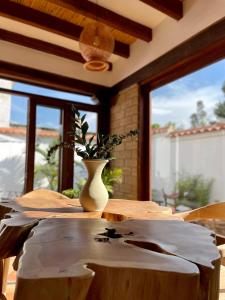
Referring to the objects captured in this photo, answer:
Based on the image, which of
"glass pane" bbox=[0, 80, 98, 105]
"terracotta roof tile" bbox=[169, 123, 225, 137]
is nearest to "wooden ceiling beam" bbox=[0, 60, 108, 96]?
"glass pane" bbox=[0, 80, 98, 105]

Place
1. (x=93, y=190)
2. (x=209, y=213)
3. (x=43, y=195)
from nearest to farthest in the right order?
(x=93, y=190) → (x=209, y=213) → (x=43, y=195)

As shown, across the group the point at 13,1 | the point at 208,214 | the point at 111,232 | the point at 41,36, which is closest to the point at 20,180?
the point at 41,36

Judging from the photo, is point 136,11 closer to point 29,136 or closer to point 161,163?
point 161,163

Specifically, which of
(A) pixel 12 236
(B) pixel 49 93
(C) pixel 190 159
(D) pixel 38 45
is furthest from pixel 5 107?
(A) pixel 12 236

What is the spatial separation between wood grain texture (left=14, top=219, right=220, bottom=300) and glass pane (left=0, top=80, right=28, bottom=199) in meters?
2.89

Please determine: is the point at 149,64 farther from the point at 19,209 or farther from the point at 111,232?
the point at 111,232

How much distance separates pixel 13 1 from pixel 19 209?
7.72ft

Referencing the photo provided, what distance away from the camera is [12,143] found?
12.4ft

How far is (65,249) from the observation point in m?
0.97

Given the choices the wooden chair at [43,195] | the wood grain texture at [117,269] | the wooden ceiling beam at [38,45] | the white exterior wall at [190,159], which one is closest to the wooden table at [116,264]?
the wood grain texture at [117,269]

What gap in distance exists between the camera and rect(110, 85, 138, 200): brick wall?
372 centimetres

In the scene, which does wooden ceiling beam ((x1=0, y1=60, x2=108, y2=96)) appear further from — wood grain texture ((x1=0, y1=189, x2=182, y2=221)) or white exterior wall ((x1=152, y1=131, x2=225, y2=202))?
wood grain texture ((x1=0, y1=189, x2=182, y2=221))

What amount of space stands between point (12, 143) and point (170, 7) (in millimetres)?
2667

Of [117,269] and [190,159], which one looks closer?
[117,269]
